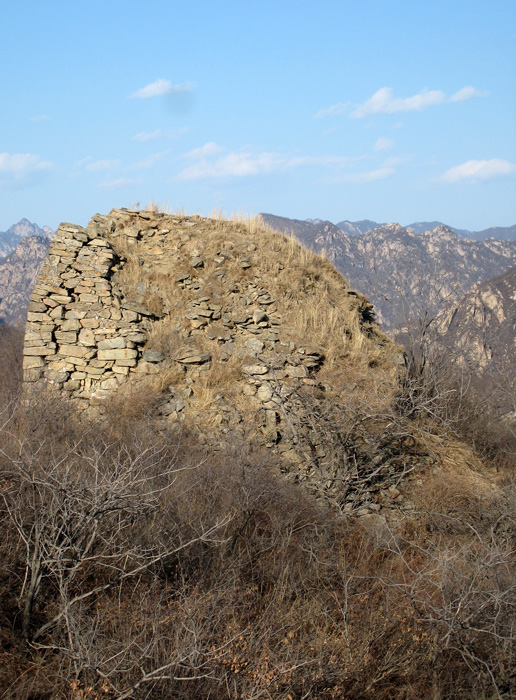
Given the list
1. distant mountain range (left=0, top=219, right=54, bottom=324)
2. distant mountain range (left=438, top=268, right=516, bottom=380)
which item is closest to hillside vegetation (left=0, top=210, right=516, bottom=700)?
distant mountain range (left=438, top=268, right=516, bottom=380)

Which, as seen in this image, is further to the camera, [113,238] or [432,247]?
[432,247]

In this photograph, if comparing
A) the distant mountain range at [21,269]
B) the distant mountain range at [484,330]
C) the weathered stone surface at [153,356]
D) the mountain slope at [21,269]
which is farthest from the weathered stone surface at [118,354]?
the mountain slope at [21,269]

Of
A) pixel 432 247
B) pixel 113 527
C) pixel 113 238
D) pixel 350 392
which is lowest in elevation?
pixel 113 527

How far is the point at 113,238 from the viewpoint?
1020 centimetres

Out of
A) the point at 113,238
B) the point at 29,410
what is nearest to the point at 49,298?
the point at 113,238

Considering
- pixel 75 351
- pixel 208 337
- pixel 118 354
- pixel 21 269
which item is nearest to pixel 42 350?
pixel 75 351

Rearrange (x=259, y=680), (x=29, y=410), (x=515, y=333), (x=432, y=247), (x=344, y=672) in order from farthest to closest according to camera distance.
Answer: (x=432, y=247)
(x=515, y=333)
(x=29, y=410)
(x=344, y=672)
(x=259, y=680)

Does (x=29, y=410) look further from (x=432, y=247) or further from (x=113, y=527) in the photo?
(x=432, y=247)

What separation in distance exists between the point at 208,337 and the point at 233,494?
399 cm

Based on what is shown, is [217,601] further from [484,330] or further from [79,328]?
[484,330]

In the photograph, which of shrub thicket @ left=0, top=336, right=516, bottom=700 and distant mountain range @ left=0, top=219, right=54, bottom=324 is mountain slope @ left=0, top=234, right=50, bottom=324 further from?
shrub thicket @ left=0, top=336, right=516, bottom=700

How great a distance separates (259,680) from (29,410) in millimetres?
4804

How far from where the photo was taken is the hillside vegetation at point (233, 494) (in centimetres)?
356

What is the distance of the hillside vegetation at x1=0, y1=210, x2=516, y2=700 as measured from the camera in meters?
3.56
